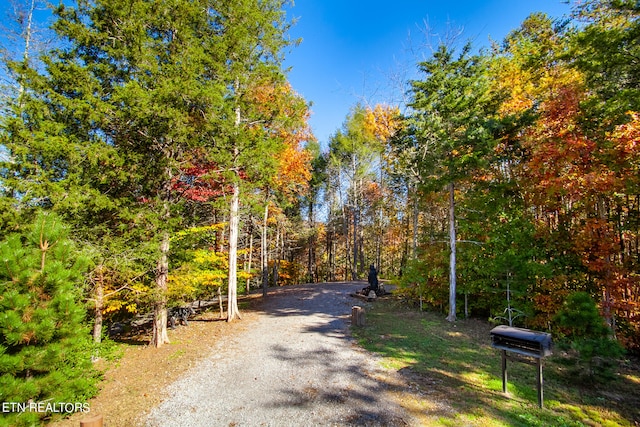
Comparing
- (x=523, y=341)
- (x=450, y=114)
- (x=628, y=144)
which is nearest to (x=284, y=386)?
(x=523, y=341)

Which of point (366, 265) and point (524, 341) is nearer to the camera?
point (524, 341)

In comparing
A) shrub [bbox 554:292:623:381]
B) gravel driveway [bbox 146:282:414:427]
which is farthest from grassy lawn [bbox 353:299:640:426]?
gravel driveway [bbox 146:282:414:427]

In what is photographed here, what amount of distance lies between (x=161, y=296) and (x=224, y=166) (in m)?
3.79

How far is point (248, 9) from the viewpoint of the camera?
26.8ft

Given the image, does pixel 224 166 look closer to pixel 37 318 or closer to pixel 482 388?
pixel 37 318

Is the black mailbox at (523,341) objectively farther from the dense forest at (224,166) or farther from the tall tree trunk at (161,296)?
the tall tree trunk at (161,296)

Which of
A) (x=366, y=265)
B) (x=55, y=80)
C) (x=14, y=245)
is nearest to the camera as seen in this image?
(x=14, y=245)

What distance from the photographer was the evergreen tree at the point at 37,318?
3.37m

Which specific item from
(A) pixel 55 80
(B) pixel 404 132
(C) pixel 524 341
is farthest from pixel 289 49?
(C) pixel 524 341

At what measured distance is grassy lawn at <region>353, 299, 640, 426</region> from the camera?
13.7 ft

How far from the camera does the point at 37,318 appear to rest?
356 centimetres

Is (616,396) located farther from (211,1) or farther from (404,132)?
(211,1)

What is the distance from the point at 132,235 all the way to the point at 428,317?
9.62 meters

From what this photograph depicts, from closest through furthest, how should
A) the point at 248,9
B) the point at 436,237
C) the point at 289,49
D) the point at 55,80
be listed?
the point at 55,80
the point at 248,9
the point at 289,49
the point at 436,237
